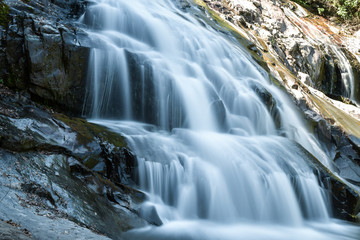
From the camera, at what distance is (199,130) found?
8.25 m

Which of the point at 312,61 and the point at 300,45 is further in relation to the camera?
the point at 300,45

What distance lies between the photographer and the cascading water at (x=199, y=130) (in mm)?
5680

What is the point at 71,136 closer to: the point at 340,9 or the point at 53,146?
the point at 53,146

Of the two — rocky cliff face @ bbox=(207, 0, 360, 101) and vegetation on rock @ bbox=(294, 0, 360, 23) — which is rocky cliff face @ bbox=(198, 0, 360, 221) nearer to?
rocky cliff face @ bbox=(207, 0, 360, 101)

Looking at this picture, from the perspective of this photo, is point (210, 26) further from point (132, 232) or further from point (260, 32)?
point (132, 232)

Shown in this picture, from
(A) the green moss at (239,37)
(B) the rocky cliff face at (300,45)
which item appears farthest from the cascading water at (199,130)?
(B) the rocky cliff face at (300,45)

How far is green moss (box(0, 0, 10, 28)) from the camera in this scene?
20.9 ft

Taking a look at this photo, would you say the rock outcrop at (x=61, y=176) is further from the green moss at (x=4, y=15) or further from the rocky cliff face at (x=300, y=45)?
the rocky cliff face at (x=300, y=45)

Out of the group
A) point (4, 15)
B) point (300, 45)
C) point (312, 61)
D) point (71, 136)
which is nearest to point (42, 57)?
point (4, 15)

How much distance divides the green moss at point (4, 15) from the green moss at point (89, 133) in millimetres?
2532

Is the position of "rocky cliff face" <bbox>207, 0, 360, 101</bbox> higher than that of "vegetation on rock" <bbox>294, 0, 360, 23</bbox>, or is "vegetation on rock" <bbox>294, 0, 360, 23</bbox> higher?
"vegetation on rock" <bbox>294, 0, 360, 23</bbox>

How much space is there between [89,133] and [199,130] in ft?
11.8

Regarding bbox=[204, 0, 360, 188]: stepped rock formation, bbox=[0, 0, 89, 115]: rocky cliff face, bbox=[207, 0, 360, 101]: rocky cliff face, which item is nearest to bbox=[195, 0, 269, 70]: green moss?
bbox=[204, 0, 360, 188]: stepped rock formation

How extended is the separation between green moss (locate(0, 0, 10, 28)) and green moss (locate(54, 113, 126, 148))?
2532 mm
